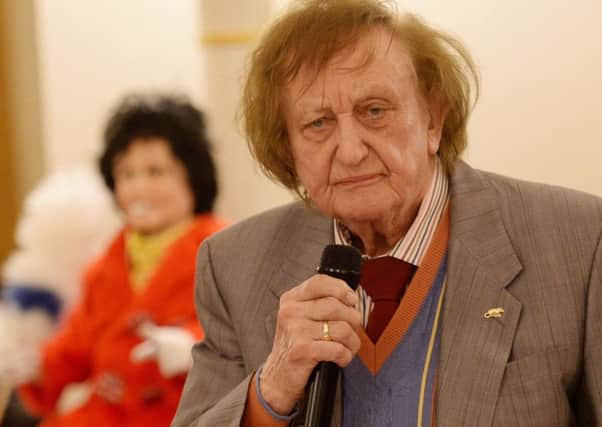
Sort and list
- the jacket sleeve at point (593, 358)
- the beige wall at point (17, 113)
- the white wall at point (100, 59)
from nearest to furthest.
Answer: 1. the jacket sleeve at point (593, 358)
2. the white wall at point (100, 59)
3. the beige wall at point (17, 113)

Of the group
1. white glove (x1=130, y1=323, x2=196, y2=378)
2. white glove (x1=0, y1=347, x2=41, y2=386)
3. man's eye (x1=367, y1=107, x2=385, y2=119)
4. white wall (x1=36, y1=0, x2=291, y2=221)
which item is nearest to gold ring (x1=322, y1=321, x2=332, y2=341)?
man's eye (x1=367, y1=107, x2=385, y2=119)

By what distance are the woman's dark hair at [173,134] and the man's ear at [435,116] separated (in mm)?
1225

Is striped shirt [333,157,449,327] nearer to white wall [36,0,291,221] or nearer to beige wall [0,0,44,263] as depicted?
white wall [36,0,291,221]

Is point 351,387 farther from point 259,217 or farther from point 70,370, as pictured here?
point 70,370

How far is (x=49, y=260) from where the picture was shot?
9.20 ft

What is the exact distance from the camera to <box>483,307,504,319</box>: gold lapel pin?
4.40ft

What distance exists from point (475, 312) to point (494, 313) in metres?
0.03

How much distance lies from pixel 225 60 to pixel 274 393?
162 centimetres

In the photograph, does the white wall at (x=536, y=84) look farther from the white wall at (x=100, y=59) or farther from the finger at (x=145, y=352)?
the white wall at (x=100, y=59)

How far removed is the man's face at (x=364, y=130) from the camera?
1373 mm

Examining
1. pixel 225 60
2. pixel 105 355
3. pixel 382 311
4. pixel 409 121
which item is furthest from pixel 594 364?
pixel 225 60

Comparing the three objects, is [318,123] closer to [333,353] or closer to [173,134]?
[333,353]

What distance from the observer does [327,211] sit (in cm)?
145

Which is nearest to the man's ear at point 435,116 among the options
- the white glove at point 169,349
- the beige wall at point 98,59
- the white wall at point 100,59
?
the white glove at point 169,349
